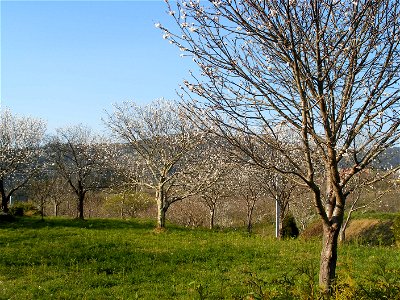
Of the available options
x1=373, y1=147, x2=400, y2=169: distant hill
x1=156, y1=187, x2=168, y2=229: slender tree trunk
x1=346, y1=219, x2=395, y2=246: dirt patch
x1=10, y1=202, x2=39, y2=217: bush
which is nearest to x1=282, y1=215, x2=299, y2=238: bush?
x1=346, y1=219, x2=395, y2=246: dirt patch

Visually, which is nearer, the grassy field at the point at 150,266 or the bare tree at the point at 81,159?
the grassy field at the point at 150,266

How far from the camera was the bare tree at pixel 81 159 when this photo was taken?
972 inches

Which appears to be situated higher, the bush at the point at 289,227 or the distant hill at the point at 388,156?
the distant hill at the point at 388,156

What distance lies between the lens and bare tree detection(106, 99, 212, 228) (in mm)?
18016

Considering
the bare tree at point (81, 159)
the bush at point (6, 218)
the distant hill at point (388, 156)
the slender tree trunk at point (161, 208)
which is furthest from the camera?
the bare tree at point (81, 159)

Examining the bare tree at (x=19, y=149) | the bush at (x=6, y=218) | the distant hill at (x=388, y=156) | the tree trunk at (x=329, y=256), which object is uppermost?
the bare tree at (x=19, y=149)

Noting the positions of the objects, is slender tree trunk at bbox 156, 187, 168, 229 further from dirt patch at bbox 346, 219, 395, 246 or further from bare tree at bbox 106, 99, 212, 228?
dirt patch at bbox 346, 219, 395, 246

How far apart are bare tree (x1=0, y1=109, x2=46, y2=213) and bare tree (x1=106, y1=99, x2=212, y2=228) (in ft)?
31.2

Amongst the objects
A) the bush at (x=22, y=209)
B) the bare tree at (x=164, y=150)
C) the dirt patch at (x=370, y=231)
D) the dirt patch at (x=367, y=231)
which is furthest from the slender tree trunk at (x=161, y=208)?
the bush at (x=22, y=209)

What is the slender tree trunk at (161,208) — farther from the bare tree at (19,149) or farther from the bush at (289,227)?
the bare tree at (19,149)

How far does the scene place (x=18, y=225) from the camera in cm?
1859

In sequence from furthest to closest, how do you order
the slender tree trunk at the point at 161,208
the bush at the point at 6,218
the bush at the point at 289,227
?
1. the bush at the point at 6,218
2. the bush at the point at 289,227
3. the slender tree trunk at the point at 161,208

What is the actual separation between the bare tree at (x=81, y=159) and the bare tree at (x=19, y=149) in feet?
3.76

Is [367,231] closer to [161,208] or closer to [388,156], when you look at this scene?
[161,208]
